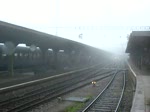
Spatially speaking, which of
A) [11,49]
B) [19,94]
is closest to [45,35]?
[11,49]

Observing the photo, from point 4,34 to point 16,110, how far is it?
616 inches

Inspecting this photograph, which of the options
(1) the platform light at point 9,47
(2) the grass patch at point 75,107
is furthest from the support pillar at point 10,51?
(2) the grass patch at point 75,107

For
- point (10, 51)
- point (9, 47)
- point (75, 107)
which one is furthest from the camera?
point (10, 51)

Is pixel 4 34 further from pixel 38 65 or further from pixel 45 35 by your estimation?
pixel 38 65

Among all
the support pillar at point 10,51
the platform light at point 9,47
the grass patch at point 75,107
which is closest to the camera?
the grass patch at point 75,107

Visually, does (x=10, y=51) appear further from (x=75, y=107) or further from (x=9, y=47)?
(x=75, y=107)

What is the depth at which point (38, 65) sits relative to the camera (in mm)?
45656

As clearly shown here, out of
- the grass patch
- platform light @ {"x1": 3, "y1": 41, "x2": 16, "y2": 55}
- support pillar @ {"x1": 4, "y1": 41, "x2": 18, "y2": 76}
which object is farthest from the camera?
support pillar @ {"x1": 4, "y1": 41, "x2": 18, "y2": 76}

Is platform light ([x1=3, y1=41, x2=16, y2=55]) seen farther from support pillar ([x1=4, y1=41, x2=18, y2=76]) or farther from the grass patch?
the grass patch

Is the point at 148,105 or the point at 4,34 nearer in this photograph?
the point at 148,105

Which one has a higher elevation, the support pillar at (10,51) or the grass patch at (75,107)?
the support pillar at (10,51)

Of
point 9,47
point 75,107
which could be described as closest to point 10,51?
point 9,47

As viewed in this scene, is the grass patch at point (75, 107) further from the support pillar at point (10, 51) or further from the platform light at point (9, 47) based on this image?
the support pillar at point (10, 51)

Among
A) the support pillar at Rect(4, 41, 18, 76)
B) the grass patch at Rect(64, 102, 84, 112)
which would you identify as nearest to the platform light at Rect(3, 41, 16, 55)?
the support pillar at Rect(4, 41, 18, 76)
